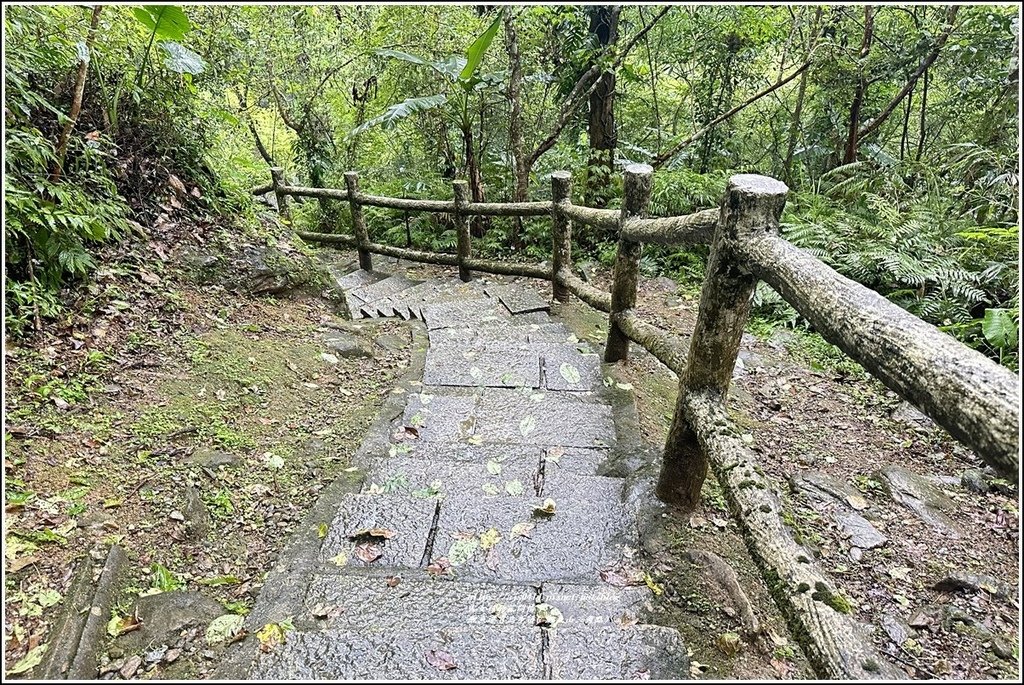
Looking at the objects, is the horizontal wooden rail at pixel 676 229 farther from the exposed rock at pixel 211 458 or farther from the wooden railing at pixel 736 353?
the exposed rock at pixel 211 458

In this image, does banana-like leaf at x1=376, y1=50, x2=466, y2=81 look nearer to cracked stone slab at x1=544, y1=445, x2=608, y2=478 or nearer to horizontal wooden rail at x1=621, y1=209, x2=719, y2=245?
horizontal wooden rail at x1=621, y1=209, x2=719, y2=245

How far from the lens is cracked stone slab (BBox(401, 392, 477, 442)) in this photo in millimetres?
3088

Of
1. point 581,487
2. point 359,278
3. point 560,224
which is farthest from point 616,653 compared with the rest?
point 359,278

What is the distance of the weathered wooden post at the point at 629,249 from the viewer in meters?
3.34

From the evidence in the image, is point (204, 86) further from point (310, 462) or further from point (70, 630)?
point (70, 630)

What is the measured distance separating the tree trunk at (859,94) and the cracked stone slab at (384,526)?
6.69 meters

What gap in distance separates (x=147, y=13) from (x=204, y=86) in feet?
12.2

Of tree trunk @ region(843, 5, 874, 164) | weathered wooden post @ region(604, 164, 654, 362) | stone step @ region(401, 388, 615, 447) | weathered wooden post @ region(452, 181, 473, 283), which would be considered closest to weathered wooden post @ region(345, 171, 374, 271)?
weathered wooden post @ region(452, 181, 473, 283)

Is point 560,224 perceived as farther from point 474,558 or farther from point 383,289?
point 474,558

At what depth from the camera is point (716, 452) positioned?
197cm

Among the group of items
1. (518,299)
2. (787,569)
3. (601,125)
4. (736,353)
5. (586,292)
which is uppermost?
(601,125)

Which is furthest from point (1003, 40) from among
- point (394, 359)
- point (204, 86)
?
point (204, 86)

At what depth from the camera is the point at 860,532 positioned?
2.42m

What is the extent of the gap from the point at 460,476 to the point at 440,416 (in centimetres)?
63
